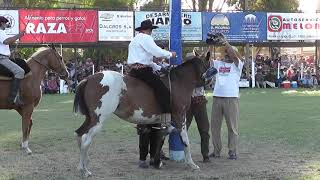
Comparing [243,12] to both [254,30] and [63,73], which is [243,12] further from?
Result: [63,73]

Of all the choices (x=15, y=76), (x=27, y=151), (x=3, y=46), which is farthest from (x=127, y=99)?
(x=3, y=46)

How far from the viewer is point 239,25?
1519 inches

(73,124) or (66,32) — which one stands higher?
(66,32)

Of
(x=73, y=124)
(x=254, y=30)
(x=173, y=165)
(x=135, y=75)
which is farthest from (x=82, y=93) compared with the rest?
(x=254, y=30)

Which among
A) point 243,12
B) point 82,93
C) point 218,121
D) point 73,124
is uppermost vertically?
point 243,12

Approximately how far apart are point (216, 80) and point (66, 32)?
A: 25180 mm

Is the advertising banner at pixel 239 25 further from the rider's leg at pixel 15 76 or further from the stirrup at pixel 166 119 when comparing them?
the stirrup at pixel 166 119

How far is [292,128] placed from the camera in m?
15.2

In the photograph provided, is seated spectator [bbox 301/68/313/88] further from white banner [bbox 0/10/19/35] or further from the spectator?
white banner [bbox 0/10/19/35]

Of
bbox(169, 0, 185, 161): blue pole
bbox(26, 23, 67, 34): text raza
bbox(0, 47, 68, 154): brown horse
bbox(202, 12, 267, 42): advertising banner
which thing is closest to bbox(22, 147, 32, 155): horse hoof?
bbox(0, 47, 68, 154): brown horse

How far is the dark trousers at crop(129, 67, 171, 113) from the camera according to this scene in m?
9.49

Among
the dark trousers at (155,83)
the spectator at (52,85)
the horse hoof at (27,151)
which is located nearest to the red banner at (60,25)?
the spectator at (52,85)

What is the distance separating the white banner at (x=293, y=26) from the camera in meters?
39.5

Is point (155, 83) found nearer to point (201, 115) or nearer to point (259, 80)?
point (201, 115)
